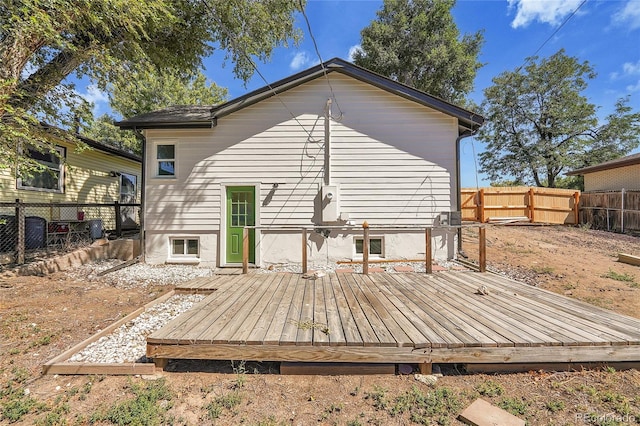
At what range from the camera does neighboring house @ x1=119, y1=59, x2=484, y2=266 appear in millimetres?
6895

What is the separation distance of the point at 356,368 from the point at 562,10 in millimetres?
7349

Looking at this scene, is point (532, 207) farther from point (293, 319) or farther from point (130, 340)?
point (130, 340)

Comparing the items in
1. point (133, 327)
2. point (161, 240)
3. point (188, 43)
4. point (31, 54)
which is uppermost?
point (188, 43)

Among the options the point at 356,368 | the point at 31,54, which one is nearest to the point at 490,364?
the point at 356,368

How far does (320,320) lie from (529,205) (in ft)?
48.2

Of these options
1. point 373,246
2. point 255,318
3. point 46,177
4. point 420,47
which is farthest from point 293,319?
point 420,47

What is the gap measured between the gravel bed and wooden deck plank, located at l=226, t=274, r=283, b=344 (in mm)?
1100

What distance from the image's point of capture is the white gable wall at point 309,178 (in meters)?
6.90

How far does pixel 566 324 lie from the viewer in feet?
9.58

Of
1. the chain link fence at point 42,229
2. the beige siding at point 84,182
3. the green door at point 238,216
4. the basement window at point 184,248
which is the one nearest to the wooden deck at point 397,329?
the green door at point 238,216

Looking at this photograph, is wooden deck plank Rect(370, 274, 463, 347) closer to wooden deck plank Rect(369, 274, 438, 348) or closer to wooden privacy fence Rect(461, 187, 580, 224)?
wooden deck plank Rect(369, 274, 438, 348)

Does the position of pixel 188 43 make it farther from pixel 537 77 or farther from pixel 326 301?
pixel 537 77

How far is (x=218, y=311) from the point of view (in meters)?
3.27

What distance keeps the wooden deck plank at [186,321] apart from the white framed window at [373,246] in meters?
3.82
